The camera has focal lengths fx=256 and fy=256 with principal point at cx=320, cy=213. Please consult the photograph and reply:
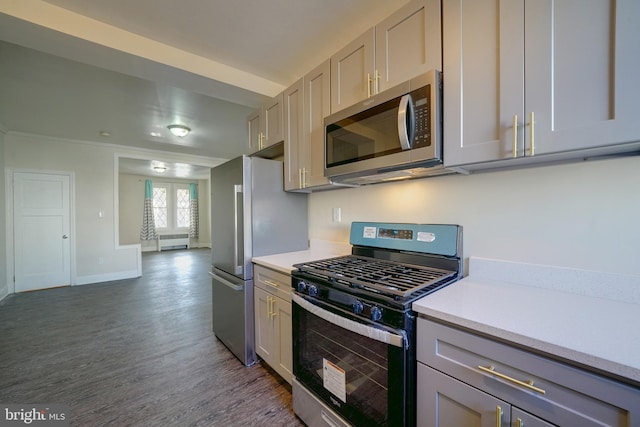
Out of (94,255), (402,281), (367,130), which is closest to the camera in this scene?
(402,281)

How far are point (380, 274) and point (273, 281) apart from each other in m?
0.83

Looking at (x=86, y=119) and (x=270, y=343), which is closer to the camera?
(x=270, y=343)

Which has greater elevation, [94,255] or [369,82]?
[369,82]

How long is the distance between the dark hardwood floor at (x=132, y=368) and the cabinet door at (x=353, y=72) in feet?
6.74

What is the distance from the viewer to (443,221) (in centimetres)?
157

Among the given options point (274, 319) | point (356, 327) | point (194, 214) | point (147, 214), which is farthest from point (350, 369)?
point (194, 214)

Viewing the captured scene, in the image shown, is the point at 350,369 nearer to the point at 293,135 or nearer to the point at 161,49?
the point at 293,135

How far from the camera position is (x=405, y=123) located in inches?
49.8

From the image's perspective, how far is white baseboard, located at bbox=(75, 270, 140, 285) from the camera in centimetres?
469

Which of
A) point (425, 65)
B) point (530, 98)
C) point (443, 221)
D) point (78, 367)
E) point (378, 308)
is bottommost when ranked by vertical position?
point (78, 367)

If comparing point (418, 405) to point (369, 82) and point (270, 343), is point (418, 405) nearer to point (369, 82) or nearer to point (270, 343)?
point (270, 343)

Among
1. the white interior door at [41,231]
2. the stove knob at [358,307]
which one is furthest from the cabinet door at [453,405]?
the white interior door at [41,231]

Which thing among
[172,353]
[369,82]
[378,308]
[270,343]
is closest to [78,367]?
[172,353]

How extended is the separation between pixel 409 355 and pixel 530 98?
1.11 metres
